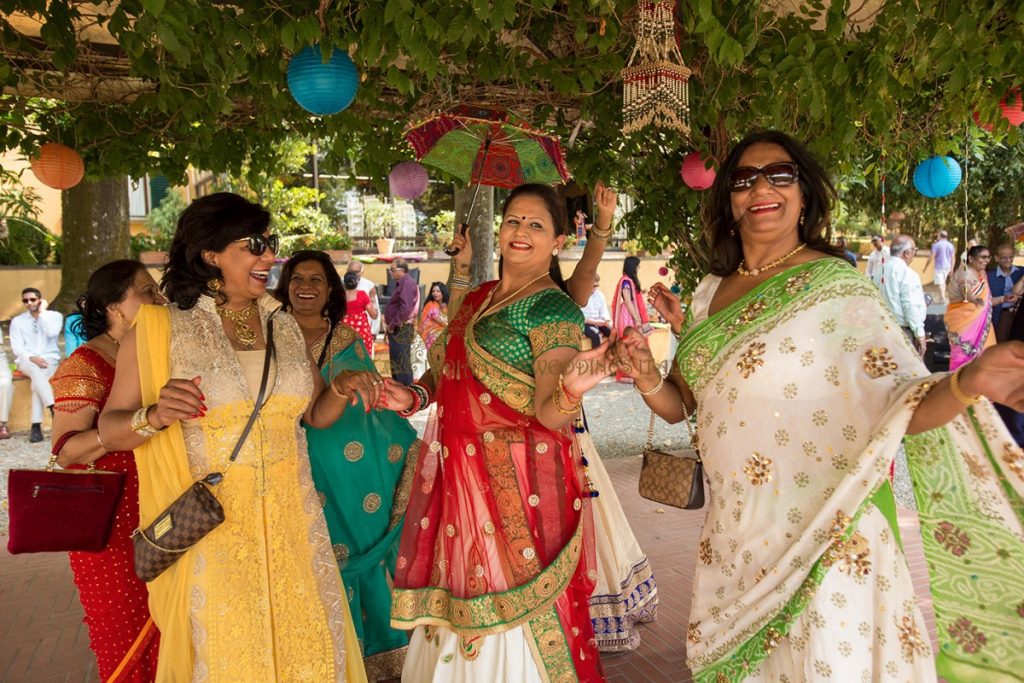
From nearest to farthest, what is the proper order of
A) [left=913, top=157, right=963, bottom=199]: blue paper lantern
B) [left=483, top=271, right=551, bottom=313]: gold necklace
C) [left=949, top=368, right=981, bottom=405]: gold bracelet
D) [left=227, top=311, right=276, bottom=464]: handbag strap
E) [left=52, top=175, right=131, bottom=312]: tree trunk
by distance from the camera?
[left=949, top=368, right=981, bottom=405]: gold bracelet, [left=227, top=311, right=276, bottom=464]: handbag strap, [left=483, top=271, right=551, bottom=313]: gold necklace, [left=913, top=157, right=963, bottom=199]: blue paper lantern, [left=52, top=175, right=131, bottom=312]: tree trunk

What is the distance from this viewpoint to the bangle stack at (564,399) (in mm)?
2381

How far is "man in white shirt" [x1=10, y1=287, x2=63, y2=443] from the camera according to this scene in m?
9.05

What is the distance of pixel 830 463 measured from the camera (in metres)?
2.08

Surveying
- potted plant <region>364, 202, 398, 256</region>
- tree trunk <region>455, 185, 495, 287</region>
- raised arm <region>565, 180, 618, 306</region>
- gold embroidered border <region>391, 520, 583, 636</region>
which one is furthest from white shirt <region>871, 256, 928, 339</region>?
potted plant <region>364, 202, 398, 256</region>

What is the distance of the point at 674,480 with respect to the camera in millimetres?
2525

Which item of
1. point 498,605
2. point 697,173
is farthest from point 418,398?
point 697,173

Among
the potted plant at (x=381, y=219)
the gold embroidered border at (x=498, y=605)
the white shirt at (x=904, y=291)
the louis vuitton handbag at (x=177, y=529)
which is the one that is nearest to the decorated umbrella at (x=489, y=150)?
the gold embroidered border at (x=498, y=605)

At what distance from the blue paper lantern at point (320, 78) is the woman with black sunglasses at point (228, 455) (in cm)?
144

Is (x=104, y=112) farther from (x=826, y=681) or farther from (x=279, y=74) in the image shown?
(x=826, y=681)

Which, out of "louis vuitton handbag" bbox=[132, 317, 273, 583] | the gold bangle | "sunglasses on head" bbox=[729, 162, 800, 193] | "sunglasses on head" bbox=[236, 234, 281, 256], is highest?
"sunglasses on head" bbox=[729, 162, 800, 193]

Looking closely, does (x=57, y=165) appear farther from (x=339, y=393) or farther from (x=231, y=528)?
Result: (x=231, y=528)

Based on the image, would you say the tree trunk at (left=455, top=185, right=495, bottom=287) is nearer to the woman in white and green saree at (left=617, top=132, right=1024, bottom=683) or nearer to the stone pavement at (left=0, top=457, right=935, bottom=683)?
the stone pavement at (left=0, top=457, right=935, bottom=683)

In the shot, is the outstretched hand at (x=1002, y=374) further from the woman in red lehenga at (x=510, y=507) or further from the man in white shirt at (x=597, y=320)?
the man in white shirt at (x=597, y=320)

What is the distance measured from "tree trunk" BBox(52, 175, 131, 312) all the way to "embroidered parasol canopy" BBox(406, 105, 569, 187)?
640 centimetres
